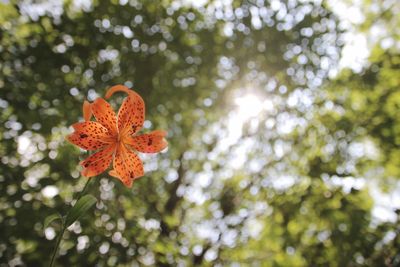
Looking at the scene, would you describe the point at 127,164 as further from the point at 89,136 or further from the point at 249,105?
the point at 249,105

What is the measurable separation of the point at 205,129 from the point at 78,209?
3851 mm

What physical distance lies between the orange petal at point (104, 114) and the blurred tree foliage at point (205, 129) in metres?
1.44

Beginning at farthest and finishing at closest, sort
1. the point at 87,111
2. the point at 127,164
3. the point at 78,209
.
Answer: the point at 127,164
the point at 87,111
the point at 78,209

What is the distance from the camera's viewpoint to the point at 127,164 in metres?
1.48

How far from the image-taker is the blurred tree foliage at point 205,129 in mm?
2812

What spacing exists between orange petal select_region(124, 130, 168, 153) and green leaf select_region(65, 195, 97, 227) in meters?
0.35

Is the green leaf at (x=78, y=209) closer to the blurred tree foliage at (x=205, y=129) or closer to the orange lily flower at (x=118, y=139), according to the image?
the orange lily flower at (x=118, y=139)

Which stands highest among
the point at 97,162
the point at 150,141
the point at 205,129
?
the point at 150,141

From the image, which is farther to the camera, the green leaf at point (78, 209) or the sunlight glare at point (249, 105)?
the sunlight glare at point (249, 105)

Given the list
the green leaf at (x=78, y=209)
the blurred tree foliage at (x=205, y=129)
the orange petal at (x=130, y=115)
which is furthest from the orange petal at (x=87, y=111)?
the blurred tree foliage at (x=205, y=129)

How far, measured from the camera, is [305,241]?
3984 millimetres

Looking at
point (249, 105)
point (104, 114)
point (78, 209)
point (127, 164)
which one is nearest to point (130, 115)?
point (104, 114)

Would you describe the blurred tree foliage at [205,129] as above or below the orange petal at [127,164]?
below

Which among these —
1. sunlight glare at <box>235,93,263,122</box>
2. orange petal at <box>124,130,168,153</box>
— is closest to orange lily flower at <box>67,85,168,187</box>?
orange petal at <box>124,130,168,153</box>
